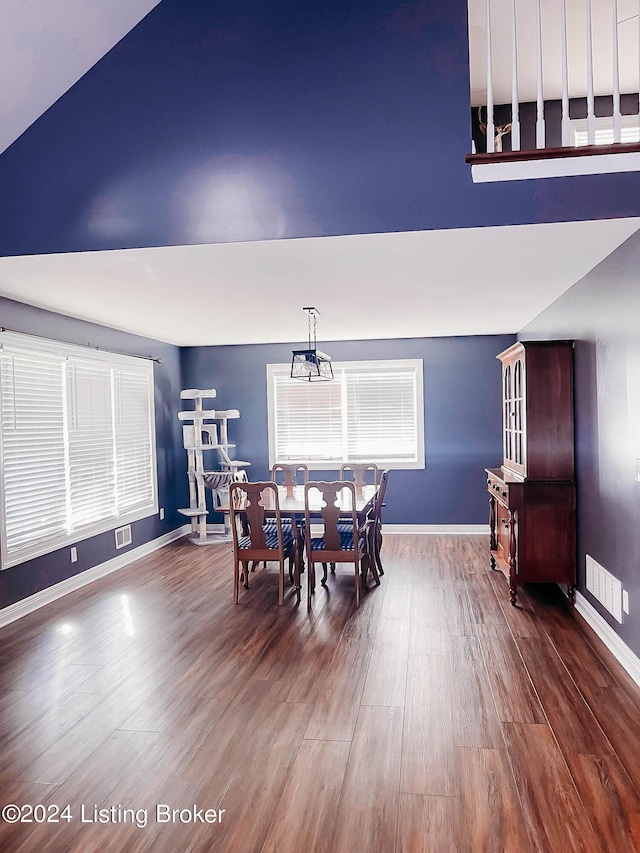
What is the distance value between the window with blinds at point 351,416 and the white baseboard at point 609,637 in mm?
3414

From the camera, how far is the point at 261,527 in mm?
4898

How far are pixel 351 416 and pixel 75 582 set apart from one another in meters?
3.78

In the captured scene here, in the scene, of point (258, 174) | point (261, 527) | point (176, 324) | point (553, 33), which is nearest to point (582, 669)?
point (261, 527)

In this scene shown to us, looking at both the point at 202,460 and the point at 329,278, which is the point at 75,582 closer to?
the point at 202,460

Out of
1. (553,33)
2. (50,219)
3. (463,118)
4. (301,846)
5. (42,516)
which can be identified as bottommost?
(301,846)

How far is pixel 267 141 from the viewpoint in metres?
3.55

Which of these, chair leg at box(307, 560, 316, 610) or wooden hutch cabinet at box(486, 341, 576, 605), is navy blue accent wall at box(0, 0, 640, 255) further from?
chair leg at box(307, 560, 316, 610)

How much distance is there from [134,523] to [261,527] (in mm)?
2308

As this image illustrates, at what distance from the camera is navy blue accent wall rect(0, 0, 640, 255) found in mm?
3359

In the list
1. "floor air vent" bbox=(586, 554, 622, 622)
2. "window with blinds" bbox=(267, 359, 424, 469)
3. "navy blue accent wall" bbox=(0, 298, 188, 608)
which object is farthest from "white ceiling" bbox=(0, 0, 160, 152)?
"window with blinds" bbox=(267, 359, 424, 469)

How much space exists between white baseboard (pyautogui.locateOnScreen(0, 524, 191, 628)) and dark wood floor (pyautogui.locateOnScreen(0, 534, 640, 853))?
134 mm

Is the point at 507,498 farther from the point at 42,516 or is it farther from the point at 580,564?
the point at 42,516

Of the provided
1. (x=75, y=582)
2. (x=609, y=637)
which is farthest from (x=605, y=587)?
(x=75, y=582)

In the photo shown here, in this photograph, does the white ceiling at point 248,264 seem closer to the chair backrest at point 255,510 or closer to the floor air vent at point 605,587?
the chair backrest at point 255,510
